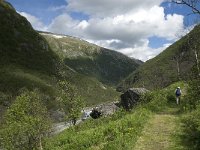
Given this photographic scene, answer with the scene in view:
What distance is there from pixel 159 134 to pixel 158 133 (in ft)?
1.18

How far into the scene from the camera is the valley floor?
23.3 m

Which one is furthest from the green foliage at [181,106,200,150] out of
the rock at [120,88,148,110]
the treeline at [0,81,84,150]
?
the treeline at [0,81,84,150]

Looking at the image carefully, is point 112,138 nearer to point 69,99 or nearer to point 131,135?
point 131,135

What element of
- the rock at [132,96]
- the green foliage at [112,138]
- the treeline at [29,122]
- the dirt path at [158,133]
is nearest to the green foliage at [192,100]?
the dirt path at [158,133]

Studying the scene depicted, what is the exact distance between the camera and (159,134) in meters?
26.7

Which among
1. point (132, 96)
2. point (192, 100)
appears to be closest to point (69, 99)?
point (132, 96)

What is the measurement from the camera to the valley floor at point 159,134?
76.3 ft

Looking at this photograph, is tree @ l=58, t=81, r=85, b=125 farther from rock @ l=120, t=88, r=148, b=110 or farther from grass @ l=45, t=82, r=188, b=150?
grass @ l=45, t=82, r=188, b=150

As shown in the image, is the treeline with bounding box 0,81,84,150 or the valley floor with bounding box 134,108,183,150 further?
the treeline with bounding box 0,81,84,150

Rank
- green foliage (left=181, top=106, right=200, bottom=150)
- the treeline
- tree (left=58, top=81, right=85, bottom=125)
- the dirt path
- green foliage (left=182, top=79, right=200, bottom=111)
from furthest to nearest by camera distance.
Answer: tree (left=58, top=81, right=85, bottom=125), the treeline, green foliage (left=182, top=79, right=200, bottom=111), the dirt path, green foliage (left=181, top=106, right=200, bottom=150)

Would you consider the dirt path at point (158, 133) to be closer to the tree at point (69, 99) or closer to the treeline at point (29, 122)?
the treeline at point (29, 122)

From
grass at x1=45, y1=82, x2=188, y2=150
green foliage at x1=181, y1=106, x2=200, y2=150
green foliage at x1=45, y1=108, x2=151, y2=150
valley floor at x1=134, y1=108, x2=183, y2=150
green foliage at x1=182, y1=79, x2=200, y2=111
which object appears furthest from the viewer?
green foliage at x1=182, y1=79, x2=200, y2=111

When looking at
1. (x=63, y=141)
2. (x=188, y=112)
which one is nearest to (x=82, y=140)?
(x=63, y=141)

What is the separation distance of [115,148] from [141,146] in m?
2.87
